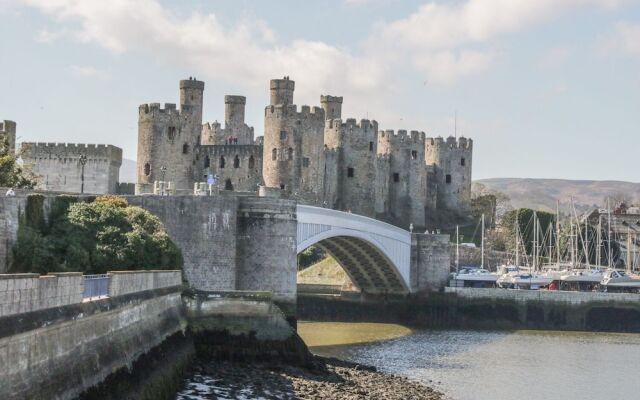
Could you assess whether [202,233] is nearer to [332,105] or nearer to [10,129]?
[10,129]

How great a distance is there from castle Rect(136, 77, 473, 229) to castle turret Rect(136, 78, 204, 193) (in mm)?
56

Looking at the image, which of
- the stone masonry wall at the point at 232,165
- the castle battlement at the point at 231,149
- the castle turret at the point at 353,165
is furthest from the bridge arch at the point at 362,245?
the castle turret at the point at 353,165

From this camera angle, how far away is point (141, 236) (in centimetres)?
3016

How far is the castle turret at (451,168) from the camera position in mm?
83312

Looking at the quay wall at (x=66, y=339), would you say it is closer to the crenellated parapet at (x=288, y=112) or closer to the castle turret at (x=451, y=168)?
the crenellated parapet at (x=288, y=112)

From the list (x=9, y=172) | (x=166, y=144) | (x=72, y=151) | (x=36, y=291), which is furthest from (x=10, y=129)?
(x=36, y=291)

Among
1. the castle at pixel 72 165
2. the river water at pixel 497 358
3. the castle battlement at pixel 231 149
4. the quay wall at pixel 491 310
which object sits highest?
the castle battlement at pixel 231 149

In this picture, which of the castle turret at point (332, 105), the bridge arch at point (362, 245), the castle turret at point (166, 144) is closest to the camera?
the bridge arch at point (362, 245)

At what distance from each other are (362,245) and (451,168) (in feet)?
111

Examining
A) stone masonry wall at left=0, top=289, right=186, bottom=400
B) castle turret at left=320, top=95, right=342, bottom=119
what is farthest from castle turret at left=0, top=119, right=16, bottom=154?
castle turret at left=320, top=95, right=342, bottom=119

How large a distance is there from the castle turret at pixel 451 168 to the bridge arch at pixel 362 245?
26588 mm

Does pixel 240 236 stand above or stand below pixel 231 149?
below

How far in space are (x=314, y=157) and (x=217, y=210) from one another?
30.1 meters

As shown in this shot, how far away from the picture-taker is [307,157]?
215 ft
